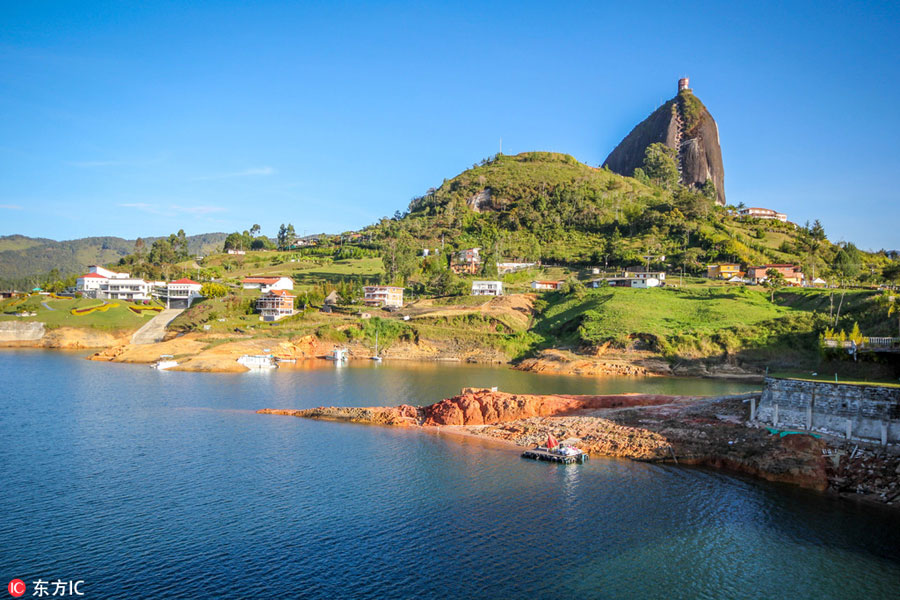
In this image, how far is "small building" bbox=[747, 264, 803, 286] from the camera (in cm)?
11594

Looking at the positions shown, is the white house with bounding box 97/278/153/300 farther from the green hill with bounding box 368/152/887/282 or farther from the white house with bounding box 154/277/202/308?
the green hill with bounding box 368/152/887/282

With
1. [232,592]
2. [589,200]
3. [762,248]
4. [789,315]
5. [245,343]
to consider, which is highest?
[589,200]

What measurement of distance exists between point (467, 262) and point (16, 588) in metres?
131

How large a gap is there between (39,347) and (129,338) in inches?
619

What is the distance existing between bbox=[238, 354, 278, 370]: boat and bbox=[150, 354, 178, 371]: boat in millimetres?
9178

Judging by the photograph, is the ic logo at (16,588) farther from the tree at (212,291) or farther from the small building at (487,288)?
the tree at (212,291)

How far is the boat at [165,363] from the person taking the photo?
8248cm

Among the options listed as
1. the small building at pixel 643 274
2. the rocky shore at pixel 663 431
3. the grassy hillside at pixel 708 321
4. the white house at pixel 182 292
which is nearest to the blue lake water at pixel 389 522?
the rocky shore at pixel 663 431

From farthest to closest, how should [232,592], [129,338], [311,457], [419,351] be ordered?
[129,338] < [419,351] < [311,457] < [232,592]

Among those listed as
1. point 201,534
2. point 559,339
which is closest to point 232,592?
point 201,534

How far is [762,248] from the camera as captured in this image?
138375mm

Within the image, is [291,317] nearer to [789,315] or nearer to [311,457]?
[311,457]

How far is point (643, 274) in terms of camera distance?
12338cm

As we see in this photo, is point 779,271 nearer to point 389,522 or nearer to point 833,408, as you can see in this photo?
point 833,408
